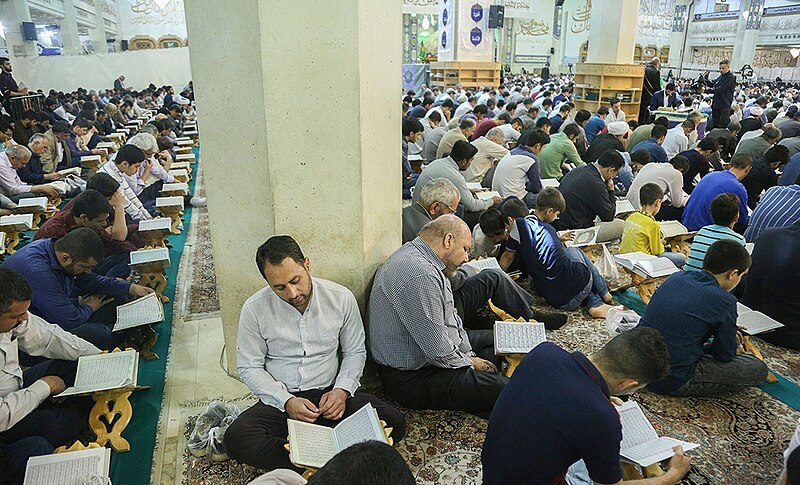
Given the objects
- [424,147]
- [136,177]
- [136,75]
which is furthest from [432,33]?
[136,177]

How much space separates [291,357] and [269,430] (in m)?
0.33

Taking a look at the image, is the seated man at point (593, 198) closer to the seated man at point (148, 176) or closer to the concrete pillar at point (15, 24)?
the seated man at point (148, 176)

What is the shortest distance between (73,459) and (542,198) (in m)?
3.06

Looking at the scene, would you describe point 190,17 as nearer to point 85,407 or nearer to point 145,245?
point 85,407

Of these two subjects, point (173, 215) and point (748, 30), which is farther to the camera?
point (748, 30)

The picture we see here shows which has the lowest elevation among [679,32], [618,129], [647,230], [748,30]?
[647,230]

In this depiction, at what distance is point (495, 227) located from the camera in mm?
3965

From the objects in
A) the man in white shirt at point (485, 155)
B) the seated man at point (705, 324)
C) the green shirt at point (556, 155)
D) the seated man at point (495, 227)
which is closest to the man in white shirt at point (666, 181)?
the green shirt at point (556, 155)

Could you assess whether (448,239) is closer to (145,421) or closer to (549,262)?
(549,262)

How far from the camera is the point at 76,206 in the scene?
3547 mm

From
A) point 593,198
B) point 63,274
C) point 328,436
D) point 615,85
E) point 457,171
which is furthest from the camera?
point 615,85

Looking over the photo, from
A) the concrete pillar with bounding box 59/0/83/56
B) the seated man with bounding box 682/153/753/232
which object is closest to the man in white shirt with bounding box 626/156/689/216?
the seated man with bounding box 682/153/753/232

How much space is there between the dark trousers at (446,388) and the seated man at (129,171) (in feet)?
11.2

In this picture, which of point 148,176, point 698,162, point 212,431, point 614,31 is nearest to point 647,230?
point 698,162
